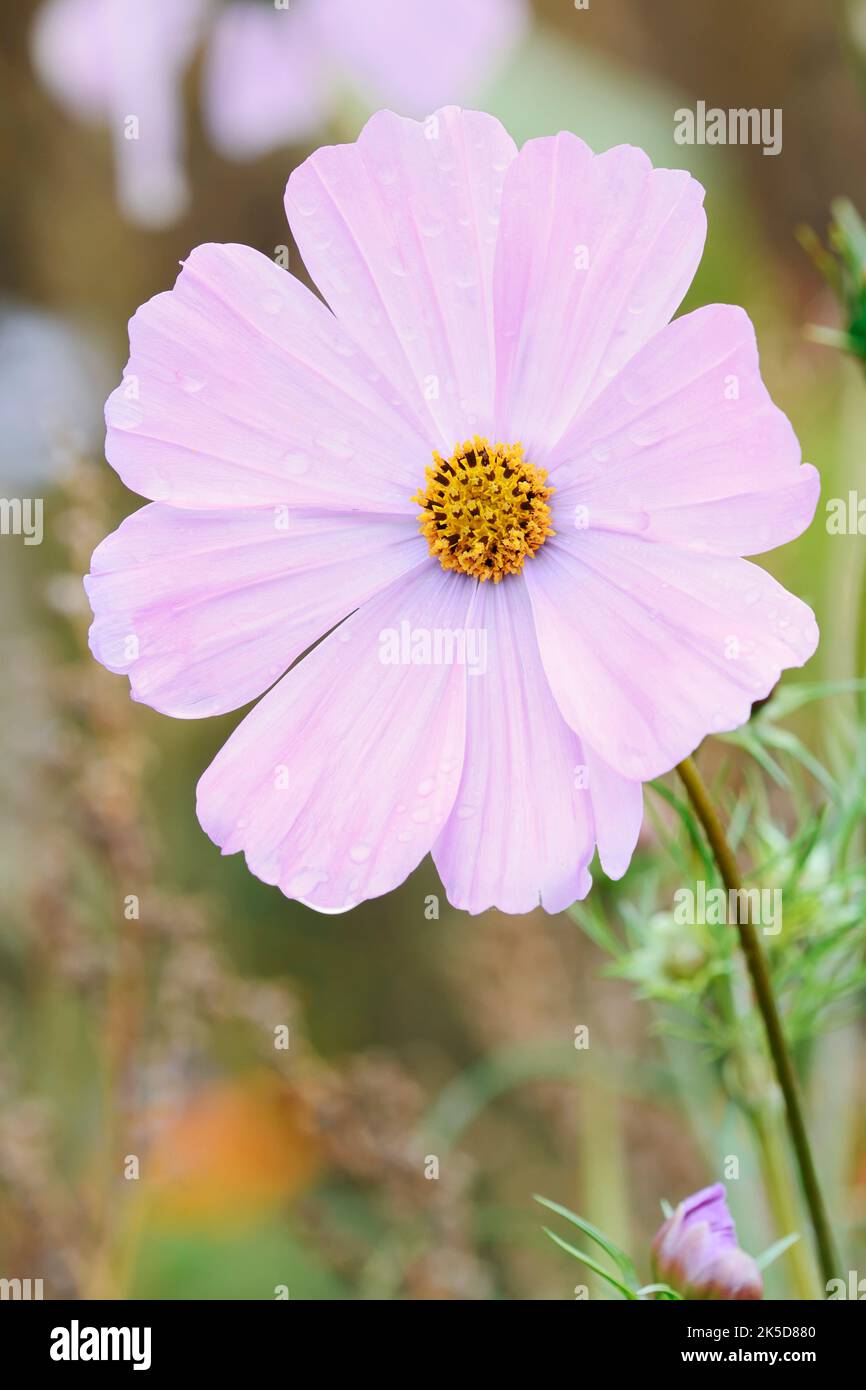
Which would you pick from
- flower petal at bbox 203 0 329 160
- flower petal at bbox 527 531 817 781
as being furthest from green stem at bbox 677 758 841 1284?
flower petal at bbox 203 0 329 160

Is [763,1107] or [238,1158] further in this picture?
[238,1158]

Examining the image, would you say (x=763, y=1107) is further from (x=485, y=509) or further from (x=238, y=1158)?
(x=238, y=1158)

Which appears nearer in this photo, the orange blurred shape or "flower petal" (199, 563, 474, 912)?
"flower petal" (199, 563, 474, 912)

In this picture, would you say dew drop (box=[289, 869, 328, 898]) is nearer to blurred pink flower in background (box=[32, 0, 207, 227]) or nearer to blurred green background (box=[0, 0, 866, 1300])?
blurred green background (box=[0, 0, 866, 1300])

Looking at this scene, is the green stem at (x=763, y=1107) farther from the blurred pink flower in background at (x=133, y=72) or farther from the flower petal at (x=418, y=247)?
the blurred pink flower in background at (x=133, y=72)

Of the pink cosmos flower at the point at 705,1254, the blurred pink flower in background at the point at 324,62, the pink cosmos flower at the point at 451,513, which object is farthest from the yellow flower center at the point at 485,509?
the blurred pink flower in background at the point at 324,62

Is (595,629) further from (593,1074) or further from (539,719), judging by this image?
(593,1074)

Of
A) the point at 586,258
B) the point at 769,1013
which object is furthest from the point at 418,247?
the point at 769,1013

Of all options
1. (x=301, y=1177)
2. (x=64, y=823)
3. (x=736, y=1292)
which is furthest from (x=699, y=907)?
(x=301, y=1177)
